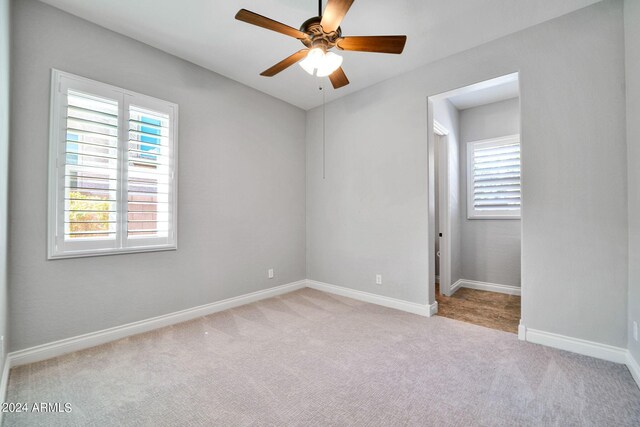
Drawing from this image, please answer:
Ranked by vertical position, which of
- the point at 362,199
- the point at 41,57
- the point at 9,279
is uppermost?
the point at 41,57

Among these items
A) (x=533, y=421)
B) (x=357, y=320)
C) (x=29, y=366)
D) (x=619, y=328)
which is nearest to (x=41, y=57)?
(x=29, y=366)

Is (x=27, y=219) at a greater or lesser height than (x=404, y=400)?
greater

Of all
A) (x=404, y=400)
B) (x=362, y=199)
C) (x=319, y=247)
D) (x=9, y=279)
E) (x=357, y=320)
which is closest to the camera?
(x=404, y=400)

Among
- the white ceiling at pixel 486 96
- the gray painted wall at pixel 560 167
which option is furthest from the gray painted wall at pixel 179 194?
the white ceiling at pixel 486 96

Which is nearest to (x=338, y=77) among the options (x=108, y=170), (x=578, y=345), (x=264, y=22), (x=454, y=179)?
(x=264, y=22)

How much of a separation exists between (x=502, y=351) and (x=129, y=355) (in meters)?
3.15

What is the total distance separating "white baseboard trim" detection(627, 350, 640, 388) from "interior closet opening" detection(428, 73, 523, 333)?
1.68 meters

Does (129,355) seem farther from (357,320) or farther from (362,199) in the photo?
(362,199)

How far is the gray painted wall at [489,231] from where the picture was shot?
4.15m

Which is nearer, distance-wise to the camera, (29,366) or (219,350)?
(29,366)

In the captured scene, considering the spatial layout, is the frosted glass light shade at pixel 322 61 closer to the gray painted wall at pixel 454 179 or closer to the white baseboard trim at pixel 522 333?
the gray painted wall at pixel 454 179

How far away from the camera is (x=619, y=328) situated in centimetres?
219

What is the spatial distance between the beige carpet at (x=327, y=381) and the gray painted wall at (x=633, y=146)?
20.7 inches

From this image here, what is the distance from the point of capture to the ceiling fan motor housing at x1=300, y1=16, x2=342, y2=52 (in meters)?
1.86
